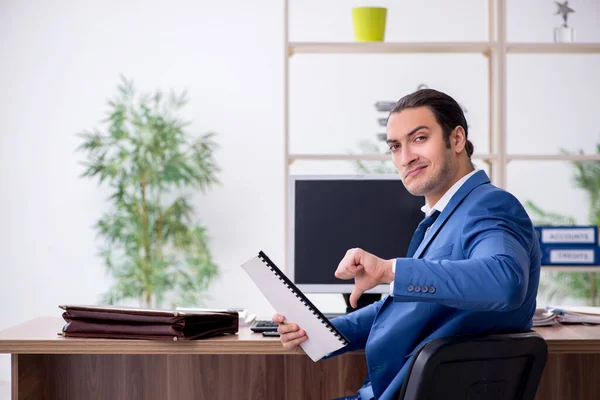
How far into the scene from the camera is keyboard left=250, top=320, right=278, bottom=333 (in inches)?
83.6

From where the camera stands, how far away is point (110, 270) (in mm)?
5145

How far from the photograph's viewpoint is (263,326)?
85.5 inches

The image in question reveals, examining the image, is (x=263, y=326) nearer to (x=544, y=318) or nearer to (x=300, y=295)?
(x=300, y=295)

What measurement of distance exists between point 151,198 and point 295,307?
10.9ft

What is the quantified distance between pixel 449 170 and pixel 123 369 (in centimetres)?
136

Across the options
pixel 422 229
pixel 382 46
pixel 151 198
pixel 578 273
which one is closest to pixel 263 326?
pixel 422 229

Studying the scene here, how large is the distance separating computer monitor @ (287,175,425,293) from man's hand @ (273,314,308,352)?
71 centimetres

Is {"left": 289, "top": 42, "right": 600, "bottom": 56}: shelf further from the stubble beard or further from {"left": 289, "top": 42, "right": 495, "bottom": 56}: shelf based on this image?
the stubble beard

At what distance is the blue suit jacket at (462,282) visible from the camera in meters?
1.33

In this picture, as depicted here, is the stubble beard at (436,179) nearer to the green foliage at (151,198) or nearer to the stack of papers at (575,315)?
the stack of papers at (575,315)

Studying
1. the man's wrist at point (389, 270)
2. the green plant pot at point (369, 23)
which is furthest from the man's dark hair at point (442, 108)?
the green plant pot at point (369, 23)

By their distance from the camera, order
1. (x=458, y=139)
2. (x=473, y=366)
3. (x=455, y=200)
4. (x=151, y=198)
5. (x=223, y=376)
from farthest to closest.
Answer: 1. (x=151, y=198)
2. (x=223, y=376)
3. (x=458, y=139)
4. (x=455, y=200)
5. (x=473, y=366)

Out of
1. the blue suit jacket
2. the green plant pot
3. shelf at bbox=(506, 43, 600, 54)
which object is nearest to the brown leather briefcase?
the blue suit jacket

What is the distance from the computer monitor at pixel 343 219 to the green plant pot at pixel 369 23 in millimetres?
827
